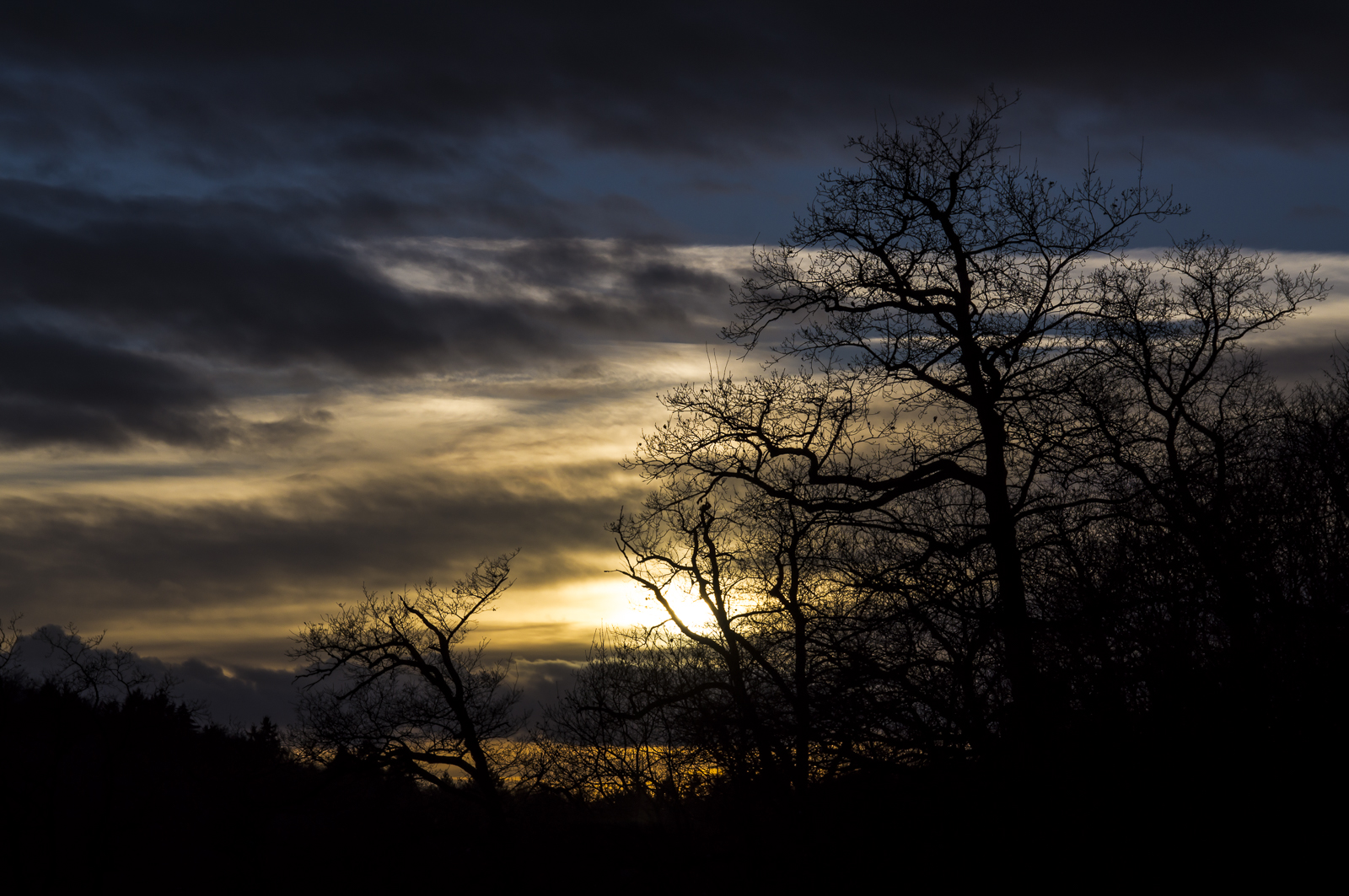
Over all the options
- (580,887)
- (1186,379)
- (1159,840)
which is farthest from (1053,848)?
(580,887)

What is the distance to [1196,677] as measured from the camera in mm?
11430

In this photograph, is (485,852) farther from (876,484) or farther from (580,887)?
(876,484)

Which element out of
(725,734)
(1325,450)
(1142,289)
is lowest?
(725,734)

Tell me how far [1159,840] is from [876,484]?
675 centimetres

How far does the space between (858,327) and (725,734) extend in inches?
297

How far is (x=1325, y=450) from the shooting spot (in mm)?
19516

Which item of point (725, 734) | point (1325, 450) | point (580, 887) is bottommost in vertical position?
point (580, 887)

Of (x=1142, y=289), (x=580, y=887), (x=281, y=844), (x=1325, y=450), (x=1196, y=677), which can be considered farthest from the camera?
(x=281, y=844)

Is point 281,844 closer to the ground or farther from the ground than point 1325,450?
closer to the ground

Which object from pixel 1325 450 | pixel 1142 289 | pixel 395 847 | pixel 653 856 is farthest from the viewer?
pixel 395 847

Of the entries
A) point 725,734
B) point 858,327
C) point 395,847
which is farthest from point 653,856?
point 395,847

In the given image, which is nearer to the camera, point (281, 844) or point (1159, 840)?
point (1159, 840)

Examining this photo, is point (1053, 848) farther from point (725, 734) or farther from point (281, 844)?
point (281, 844)

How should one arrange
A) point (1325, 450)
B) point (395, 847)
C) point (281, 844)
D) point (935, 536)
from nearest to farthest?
point (935, 536)
point (1325, 450)
point (395, 847)
point (281, 844)
